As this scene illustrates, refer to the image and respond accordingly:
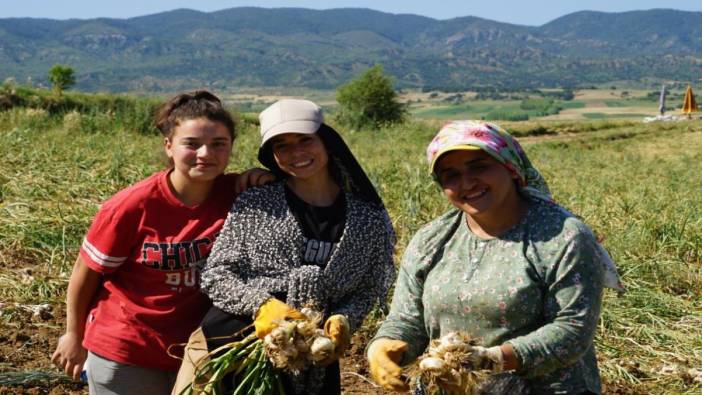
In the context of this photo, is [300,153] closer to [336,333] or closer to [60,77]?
[336,333]

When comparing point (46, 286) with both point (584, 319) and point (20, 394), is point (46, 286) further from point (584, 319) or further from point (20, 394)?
point (584, 319)

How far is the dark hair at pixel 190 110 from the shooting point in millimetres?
2023

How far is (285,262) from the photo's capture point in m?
1.90

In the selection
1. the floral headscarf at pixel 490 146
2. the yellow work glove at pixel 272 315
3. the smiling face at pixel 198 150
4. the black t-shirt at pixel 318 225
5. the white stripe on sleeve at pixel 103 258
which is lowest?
the yellow work glove at pixel 272 315

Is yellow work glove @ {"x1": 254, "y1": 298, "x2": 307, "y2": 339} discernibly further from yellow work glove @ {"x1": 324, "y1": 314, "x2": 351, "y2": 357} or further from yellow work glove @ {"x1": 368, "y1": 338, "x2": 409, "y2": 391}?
yellow work glove @ {"x1": 368, "y1": 338, "x2": 409, "y2": 391}

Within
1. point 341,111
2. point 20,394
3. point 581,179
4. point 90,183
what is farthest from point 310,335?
point 341,111

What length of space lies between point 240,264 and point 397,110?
20.7 m

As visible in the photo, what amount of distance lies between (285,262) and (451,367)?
0.58 metres

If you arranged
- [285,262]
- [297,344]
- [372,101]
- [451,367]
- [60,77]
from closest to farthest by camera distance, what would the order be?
[451,367], [297,344], [285,262], [60,77], [372,101]

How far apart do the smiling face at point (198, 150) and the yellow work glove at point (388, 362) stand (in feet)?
2.18

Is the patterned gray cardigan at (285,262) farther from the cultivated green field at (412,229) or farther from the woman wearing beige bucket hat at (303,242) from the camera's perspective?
the cultivated green field at (412,229)

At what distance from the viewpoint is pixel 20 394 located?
9.41 feet

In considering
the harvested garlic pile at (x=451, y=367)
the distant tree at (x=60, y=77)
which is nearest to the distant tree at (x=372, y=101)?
the distant tree at (x=60, y=77)

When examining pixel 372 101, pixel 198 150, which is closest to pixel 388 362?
pixel 198 150
